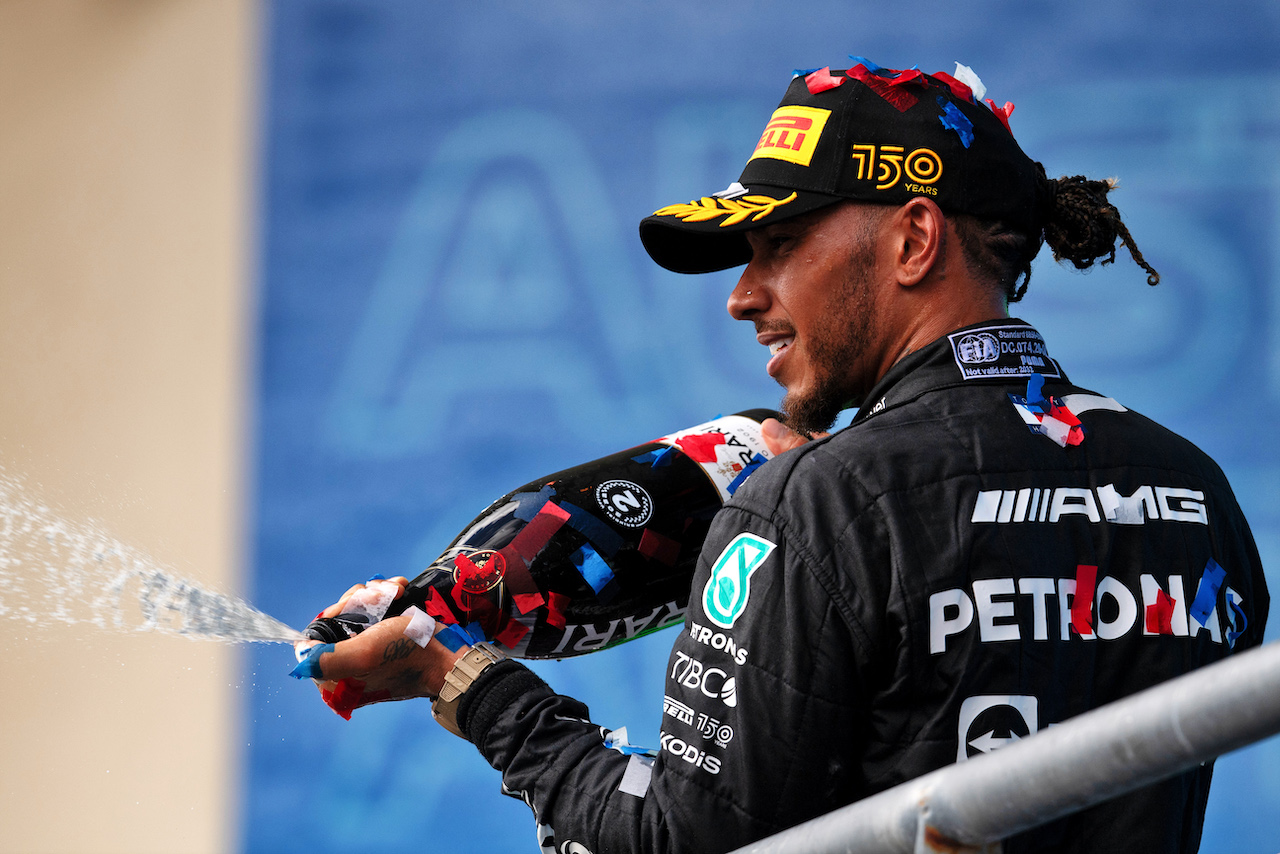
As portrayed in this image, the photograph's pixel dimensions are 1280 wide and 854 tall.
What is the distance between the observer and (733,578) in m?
0.90

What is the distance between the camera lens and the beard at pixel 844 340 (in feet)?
3.55

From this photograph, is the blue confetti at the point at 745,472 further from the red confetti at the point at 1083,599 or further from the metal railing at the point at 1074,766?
the metal railing at the point at 1074,766

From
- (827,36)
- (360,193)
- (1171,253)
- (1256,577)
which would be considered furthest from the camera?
(360,193)

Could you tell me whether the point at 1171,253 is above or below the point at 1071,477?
above

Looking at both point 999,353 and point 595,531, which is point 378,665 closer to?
point 595,531

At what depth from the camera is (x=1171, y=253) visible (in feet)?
8.25

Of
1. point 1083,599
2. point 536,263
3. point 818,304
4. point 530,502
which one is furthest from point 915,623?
point 536,263

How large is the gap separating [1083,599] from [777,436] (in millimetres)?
594

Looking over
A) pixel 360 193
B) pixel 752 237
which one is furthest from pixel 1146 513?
pixel 360 193

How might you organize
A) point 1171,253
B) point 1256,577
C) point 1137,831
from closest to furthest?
point 1137,831
point 1256,577
point 1171,253

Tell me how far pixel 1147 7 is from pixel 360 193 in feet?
6.08

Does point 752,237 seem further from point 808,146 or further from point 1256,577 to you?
point 1256,577

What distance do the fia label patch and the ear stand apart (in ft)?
0.26

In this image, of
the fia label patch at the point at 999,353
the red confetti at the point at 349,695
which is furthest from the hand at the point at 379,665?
the fia label patch at the point at 999,353
